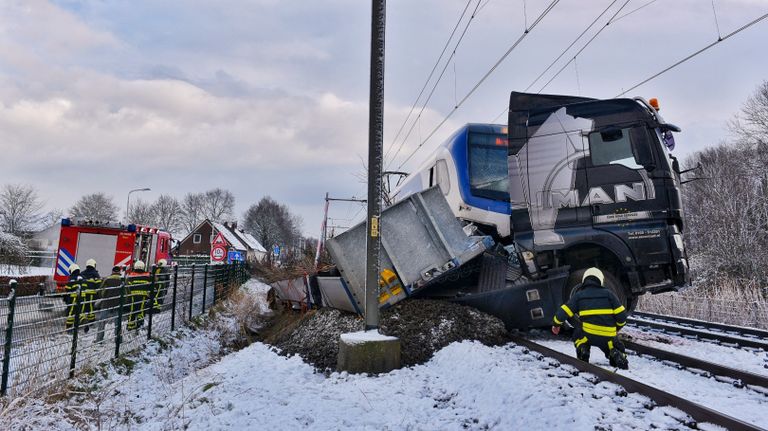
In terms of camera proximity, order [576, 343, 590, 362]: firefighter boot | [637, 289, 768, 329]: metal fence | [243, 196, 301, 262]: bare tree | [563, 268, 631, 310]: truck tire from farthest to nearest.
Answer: [243, 196, 301, 262]: bare tree < [637, 289, 768, 329]: metal fence < [563, 268, 631, 310]: truck tire < [576, 343, 590, 362]: firefighter boot

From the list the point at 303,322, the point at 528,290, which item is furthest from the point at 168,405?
the point at 528,290

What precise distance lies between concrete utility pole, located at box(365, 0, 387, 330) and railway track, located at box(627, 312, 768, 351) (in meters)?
5.53

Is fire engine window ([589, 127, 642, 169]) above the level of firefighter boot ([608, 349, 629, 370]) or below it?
above

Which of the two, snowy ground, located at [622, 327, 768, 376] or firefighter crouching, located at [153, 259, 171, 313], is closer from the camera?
snowy ground, located at [622, 327, 768, 376]

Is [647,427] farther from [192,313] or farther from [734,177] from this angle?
[734,177]

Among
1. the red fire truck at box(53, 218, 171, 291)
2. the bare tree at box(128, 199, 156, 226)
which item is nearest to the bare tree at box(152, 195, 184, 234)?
the bare tree at box(128, 199, 156, 226)

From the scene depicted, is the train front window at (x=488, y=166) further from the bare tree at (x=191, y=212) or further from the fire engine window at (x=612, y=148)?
the bare tree at (x=191, y=212)

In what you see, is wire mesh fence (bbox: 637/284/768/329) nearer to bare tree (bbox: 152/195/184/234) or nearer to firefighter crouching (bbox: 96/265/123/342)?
firefighter crouching (bbox: 96/265/123/342)

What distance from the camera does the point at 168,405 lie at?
193 inches

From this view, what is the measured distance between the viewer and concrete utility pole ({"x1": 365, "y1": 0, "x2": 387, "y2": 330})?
631 centimetres

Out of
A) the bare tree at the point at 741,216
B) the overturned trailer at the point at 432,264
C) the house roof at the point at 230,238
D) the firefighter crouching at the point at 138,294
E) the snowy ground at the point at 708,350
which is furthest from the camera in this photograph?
the house roof at the point at 230,238

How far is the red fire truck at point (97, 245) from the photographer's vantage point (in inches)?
565

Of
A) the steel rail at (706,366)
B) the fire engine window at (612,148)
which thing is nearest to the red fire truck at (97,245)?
the fire engine window at (612,148)

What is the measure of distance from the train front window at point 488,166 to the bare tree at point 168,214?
101 metres
